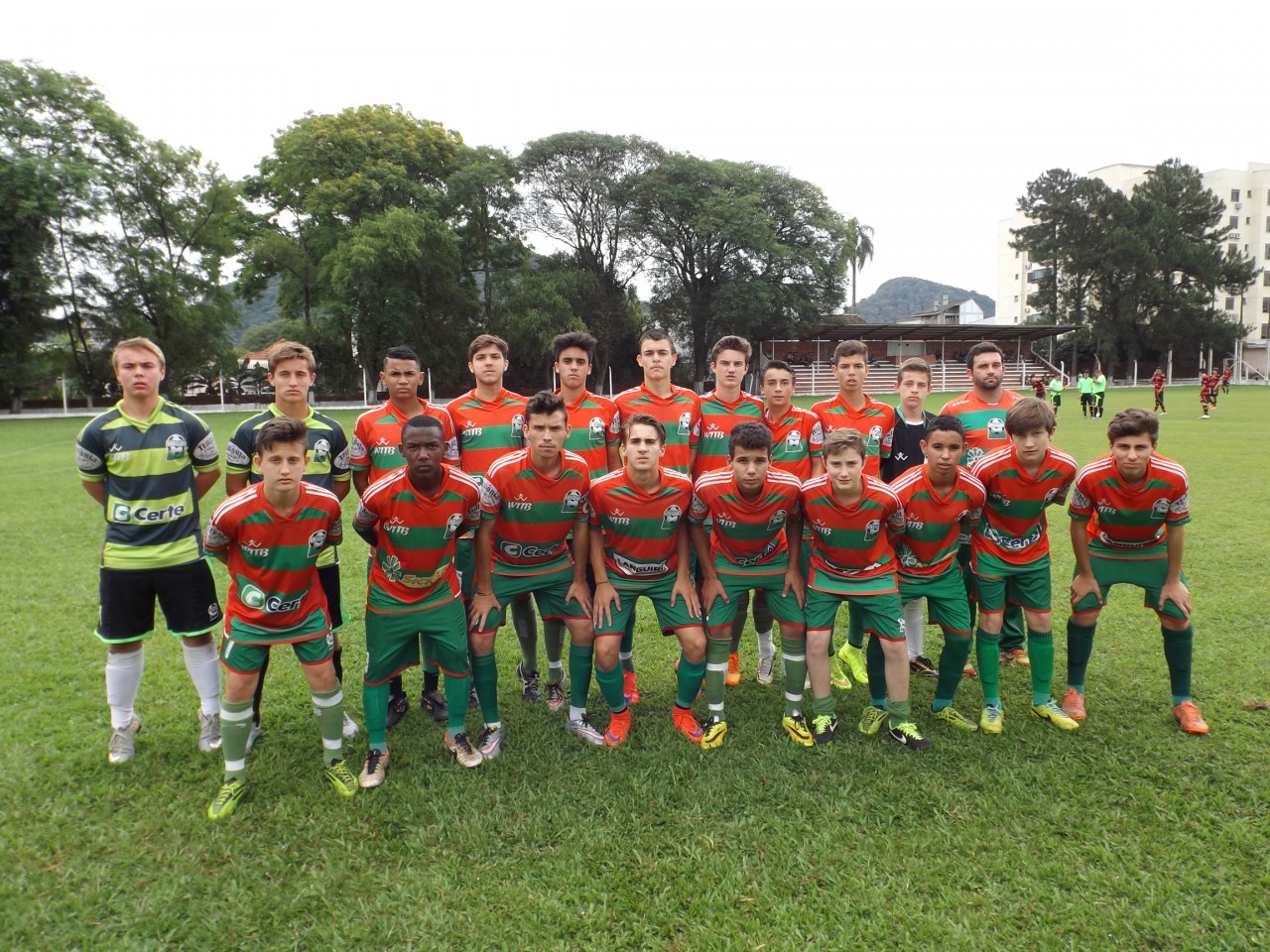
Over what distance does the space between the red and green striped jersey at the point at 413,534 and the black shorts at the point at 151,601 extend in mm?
960

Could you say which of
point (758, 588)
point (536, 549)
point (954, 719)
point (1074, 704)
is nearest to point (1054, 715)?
point (1074, 704)

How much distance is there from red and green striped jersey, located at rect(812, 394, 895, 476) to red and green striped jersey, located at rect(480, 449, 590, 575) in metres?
1.94

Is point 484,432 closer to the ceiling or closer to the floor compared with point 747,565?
closer to the ceiling

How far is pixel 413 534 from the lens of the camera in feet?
12.1

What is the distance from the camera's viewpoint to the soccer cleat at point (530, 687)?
185 inches

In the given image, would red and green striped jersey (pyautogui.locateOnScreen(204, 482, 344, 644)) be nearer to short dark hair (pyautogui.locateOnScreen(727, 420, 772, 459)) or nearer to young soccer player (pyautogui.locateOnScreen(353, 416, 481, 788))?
young soccer player (pyautogui.locateOnScreen(353, 416, 481, 788))

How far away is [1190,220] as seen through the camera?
5394 cm

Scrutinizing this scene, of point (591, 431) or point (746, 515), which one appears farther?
point (591, 431)

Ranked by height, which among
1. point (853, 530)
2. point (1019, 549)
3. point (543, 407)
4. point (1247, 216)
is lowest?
point (1019, 549)

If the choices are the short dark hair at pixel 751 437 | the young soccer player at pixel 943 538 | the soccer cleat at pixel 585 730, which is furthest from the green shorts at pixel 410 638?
the young soccer player at pixel 943 538

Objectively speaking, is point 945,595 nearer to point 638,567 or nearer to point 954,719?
point 954,719

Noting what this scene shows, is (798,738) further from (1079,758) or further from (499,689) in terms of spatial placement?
(499,689)

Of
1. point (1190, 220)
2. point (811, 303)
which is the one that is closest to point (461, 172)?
point (811, 303)

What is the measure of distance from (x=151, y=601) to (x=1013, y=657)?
5524 millimetres
